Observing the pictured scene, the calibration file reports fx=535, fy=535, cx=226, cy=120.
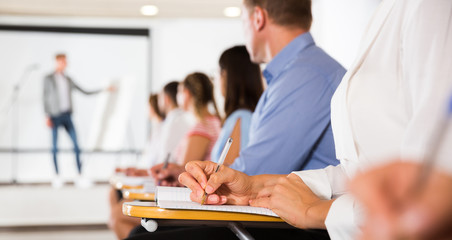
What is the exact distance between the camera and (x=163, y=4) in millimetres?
5992

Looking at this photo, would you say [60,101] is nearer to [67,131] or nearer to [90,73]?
[67,131]

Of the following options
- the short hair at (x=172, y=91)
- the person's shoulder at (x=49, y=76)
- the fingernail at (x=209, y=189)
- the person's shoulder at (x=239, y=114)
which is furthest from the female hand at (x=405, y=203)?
the person's shoulder at (x=49, y=76)

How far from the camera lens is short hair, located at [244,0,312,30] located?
196 centimetres

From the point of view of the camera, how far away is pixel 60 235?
5312 millimetres

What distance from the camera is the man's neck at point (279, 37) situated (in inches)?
77.8

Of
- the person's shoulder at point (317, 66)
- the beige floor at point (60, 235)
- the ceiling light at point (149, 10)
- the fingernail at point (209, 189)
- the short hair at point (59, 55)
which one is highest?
the ceiling light at point (149, 10)

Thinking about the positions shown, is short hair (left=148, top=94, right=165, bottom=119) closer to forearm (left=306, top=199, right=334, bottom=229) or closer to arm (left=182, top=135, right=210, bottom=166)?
arm (left=182, top=135, right=210, bottom=166)

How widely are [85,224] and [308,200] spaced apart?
17.3 feet

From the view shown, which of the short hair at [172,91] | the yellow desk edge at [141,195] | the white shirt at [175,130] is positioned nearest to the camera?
the yellow desk edge at [141,195]

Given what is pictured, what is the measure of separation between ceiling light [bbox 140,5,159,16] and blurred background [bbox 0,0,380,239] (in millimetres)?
23

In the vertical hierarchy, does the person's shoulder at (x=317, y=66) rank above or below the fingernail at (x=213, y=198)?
above

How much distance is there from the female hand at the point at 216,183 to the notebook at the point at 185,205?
0.12ft

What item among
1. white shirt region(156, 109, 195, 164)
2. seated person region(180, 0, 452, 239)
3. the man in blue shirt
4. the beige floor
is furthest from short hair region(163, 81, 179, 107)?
seated person region(180, 0, 452, 239)

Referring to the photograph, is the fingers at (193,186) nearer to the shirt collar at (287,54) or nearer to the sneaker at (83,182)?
the shirt collar at (287,54)
